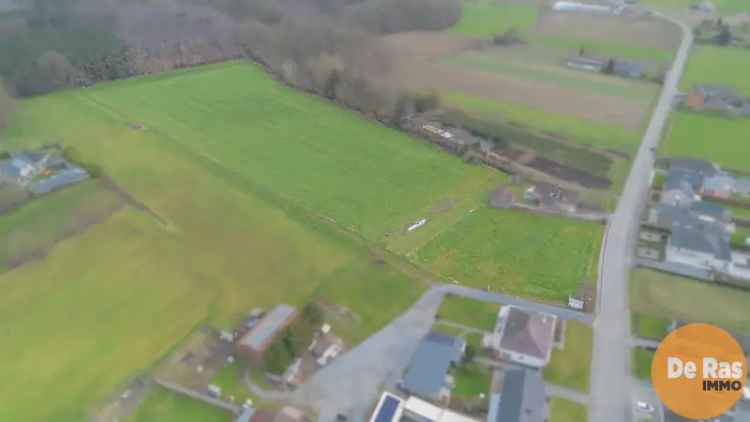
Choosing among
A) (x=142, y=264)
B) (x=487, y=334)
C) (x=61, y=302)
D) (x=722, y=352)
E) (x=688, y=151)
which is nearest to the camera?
(x=722, y=352)

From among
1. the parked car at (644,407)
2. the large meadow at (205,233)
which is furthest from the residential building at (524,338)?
the parked car at (644,407)

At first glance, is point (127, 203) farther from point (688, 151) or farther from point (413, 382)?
point (688, 151)

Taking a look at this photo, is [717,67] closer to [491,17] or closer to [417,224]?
[491,17]

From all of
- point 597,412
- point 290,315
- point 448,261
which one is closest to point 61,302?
point 290,315

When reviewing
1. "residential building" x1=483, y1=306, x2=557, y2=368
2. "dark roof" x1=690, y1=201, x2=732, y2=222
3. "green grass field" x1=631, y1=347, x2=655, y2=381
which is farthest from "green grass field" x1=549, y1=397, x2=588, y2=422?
"dark roof" x1=690, y1=201, x2=732, y2=222

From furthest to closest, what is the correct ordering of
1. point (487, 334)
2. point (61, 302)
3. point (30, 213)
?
Answer: point (30, 213) → point (61, 302) → point (487, 334)

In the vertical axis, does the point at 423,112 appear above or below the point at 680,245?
above

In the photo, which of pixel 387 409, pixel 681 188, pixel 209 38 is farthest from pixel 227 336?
pixel 209 38
